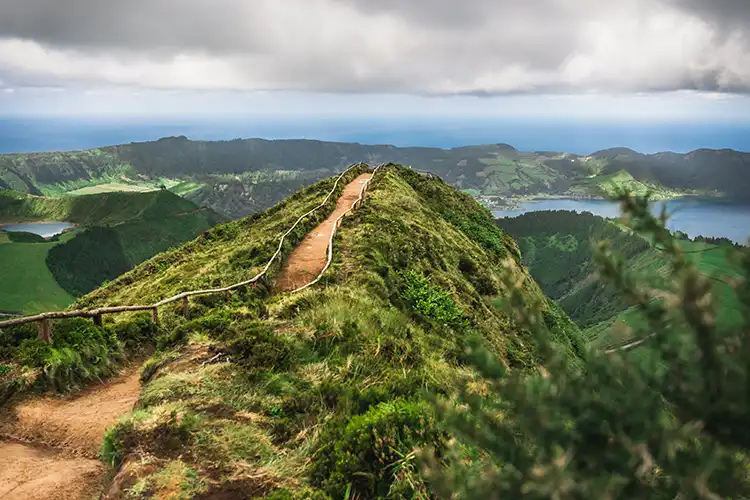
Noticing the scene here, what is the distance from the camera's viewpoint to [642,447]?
2311 mm

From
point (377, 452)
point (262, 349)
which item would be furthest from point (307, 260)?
point (377, 452)

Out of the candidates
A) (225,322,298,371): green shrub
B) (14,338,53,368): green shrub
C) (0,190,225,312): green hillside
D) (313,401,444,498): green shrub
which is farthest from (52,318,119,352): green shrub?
(0,190,225,312): green hillside

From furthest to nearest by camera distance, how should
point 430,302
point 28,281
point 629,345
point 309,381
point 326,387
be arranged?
point 28,281
point 430,302
point 309,381
point 326,387
point 629,345

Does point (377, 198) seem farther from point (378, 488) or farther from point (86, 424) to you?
point (378, 488)

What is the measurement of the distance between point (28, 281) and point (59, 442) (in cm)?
12021

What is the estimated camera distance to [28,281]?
345 feet

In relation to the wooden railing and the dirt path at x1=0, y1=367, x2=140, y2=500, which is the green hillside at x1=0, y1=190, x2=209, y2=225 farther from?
the dirt path at x1=0, y1=367, x2=140, y2=500

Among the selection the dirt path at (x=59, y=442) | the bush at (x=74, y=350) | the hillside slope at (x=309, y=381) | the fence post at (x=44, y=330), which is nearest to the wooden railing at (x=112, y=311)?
the fence post at (x=44, y=330)

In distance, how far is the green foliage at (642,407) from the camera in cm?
217

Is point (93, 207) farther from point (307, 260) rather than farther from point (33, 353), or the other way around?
point (33, 353)

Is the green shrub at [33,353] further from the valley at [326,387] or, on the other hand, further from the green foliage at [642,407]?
the green foliage at [642,407]

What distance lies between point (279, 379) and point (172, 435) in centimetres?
194

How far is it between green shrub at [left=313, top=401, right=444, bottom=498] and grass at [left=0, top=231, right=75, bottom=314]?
102 meters

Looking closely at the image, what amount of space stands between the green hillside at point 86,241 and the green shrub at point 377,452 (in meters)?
94.8
